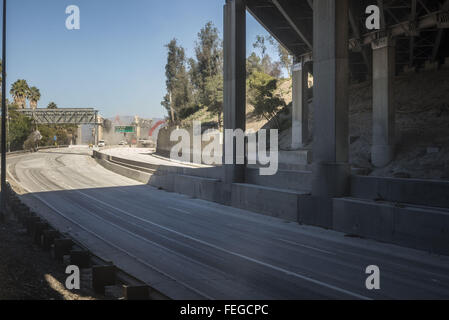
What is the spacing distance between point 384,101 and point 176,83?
245ft

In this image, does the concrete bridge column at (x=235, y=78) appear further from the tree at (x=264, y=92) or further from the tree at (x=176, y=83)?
the tree at (x=176, y=83)

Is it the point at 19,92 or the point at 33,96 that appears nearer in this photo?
the point at 19,92

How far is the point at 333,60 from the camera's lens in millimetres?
17859

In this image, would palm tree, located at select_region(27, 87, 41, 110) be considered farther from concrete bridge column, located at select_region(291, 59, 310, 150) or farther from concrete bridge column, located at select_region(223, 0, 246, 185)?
concrete bridge column, located at select_region(223, 0, 246, 185)

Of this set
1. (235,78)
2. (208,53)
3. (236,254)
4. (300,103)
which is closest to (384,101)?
(300,103)

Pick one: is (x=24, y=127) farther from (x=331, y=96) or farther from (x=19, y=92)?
(x=331, y=96)

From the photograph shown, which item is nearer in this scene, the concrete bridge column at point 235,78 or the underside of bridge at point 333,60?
the underside of bridge at point 333,60

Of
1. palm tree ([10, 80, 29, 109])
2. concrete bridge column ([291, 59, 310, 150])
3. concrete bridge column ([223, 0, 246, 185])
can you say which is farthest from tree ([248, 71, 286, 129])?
palm tree ([10, 80, 29, 109])

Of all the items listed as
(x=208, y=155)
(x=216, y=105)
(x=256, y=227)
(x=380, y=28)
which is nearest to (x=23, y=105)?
(x=216, y=105)

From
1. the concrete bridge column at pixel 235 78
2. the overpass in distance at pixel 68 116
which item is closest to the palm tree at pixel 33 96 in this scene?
the overpass in distance at pixel 68 116

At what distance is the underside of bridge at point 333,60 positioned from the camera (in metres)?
18.0

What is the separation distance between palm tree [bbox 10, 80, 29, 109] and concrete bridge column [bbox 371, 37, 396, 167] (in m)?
94.2

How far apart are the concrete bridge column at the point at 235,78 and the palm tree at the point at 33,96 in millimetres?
99393
